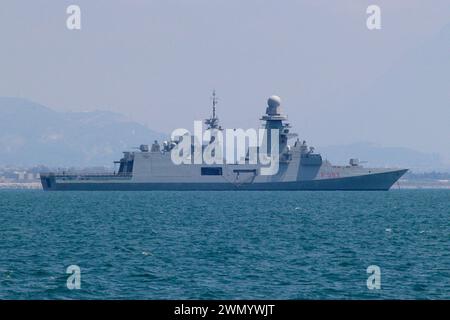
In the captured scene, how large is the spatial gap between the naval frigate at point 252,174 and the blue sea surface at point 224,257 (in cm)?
5708

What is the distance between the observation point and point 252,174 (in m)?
115

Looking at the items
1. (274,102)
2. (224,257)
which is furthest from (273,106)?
(224,257)

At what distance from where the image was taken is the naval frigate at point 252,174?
4444 inches

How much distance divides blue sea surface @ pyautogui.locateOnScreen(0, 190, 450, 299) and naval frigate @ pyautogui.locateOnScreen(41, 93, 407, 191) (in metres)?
57.1

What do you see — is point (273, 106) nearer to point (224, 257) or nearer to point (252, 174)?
point (252, 174)

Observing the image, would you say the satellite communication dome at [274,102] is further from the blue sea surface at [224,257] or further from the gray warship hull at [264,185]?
the blue sea surface at [224,257]

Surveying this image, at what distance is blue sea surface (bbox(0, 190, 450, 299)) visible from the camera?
24125 mm

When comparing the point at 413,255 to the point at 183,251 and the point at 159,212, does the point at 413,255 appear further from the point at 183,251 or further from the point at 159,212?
the point at 159,212

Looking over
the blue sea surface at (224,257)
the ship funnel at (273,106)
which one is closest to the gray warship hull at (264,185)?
the ship funnel at (273,106)

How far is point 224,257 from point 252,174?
83401mm

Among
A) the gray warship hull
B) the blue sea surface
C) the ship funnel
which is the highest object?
the ship funnel

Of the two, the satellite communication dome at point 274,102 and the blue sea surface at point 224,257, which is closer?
the blue sea surface at point 224,257

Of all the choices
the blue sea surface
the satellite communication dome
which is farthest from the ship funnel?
the blue sea surface

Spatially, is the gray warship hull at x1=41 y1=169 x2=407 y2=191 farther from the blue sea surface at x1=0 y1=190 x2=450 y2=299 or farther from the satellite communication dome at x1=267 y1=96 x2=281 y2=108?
the blue sea surface at x1=0 y1=190 x2=450 y2=299
